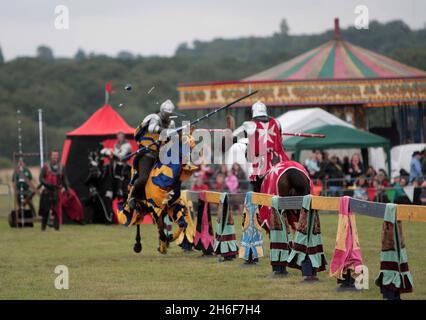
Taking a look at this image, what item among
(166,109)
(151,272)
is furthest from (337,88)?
(151,272)

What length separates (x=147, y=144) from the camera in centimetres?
1931

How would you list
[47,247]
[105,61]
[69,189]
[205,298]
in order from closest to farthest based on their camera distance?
[205,298], [47,247], [69,189], [105,61]

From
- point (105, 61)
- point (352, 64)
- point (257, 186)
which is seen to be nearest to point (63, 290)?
point (257, 186)

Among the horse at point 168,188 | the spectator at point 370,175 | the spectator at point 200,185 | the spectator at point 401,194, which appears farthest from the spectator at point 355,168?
the horse at point 168,188

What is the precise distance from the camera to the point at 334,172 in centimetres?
3309

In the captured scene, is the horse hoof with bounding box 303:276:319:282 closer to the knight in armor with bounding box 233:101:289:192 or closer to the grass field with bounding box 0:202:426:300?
the grass field with bounding box 0:202:426:300

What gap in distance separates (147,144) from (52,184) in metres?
9.49

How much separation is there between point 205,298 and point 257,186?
5.52 meters

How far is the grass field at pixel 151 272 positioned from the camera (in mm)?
13695

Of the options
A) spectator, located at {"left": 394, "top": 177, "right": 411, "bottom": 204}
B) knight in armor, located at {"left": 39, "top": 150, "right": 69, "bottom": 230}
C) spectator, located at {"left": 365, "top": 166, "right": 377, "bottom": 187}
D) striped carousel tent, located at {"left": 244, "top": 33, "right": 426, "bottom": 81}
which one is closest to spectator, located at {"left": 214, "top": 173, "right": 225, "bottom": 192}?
spectator, located at {"left": 365, "top": 166, "right": 377, "bottom": 187}

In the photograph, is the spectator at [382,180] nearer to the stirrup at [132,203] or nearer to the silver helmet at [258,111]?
the stirrup at [132,203]

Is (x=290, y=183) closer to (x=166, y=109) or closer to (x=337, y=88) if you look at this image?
(x=166, y=109)

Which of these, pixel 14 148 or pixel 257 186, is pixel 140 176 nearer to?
pixel 257 186
